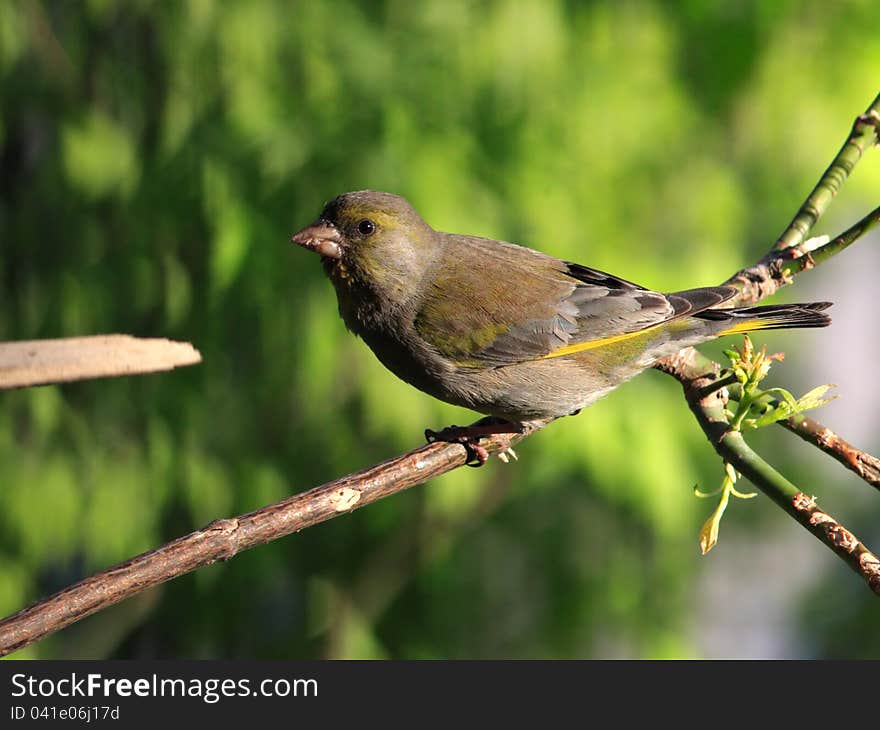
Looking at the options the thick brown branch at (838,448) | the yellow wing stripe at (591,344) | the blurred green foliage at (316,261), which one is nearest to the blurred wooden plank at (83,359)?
the thick brown branch at (838,448)

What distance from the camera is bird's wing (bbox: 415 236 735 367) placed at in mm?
2916

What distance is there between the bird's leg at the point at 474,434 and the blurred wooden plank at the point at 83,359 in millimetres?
1175

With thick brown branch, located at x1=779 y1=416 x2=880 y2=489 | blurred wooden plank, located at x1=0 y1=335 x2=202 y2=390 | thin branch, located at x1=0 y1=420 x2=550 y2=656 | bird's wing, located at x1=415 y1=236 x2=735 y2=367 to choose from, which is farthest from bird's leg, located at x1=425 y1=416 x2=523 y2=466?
blurred wooden plank, located at x1=0 y1=335 x2=202 y2=390

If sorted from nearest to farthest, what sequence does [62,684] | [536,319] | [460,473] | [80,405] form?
[536,319], [62,684], [460,473], [80,405]

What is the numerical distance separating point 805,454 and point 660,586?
1.27 meters

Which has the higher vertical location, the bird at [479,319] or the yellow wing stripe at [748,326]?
the bird at [479,319]

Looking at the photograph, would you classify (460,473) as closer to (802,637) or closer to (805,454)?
(805,454)

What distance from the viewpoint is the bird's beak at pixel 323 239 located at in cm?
285

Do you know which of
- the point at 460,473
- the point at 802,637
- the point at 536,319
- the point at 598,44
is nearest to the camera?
the point at 536,319

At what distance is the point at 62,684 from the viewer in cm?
405

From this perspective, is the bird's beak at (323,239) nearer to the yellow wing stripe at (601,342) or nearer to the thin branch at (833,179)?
the yellow wing stripe at (601,342)

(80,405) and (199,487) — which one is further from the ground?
(80,405)

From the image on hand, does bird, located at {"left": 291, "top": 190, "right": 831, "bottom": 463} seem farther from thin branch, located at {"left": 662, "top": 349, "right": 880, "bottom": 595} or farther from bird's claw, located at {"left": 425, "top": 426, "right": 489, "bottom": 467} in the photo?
thin branch, located at {"left": 662, "top": 349, "right": 880, "bottom": 595}

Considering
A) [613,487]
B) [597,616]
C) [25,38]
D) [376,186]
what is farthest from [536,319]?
[25,38]
